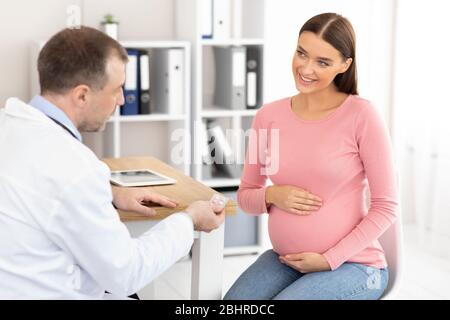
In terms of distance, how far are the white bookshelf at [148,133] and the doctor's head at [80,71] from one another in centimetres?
209

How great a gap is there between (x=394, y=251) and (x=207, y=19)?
2.15m

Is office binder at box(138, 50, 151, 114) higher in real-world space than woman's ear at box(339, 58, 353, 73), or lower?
lower

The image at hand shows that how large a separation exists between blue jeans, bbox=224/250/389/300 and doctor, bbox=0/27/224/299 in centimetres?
43

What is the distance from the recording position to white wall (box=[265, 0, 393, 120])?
4207 millimetres

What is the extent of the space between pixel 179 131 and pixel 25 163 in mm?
2470

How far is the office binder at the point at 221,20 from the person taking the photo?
397 centimetres

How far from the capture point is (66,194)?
5.06 feet

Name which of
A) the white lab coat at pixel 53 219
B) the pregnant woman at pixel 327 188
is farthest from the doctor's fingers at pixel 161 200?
the white lab coat at pixel 53 219

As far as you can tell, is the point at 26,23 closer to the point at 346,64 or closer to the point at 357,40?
the point at 357,40

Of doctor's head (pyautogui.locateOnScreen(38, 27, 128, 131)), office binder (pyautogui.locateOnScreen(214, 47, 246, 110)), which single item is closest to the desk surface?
doctor's head (pyautogui.locateOnScreen(38, 27, 128, 131))

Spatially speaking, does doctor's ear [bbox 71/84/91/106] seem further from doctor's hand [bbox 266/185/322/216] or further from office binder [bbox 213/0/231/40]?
office binder [bbox 213/0/231/40]

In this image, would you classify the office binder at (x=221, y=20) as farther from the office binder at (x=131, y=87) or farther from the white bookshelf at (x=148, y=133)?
the office binder at (x=131, y=87)

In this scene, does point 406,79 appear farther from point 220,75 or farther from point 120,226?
point 120,226

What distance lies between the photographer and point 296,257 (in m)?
2.09
